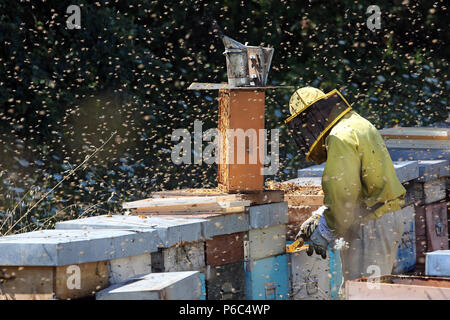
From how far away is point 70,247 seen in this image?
2906 mm

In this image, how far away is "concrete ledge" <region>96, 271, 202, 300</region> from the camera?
276 centimetres

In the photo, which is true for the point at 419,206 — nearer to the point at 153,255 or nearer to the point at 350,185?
the point at 350,185

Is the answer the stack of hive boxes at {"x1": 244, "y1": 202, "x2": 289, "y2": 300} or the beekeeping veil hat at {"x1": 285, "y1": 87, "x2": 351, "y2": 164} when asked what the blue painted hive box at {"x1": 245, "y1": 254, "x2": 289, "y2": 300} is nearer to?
the stack of hive boxes at {"x1": 244, "y1": 202, "x2": 289, "y2": 300}

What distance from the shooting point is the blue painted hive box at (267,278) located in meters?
4.03

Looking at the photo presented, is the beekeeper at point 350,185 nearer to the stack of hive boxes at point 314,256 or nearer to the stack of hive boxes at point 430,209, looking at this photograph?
the stack of hive boxes at point 314,256

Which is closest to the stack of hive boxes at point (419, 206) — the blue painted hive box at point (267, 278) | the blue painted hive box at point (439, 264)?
the blue painted hive box at point (267, 278)

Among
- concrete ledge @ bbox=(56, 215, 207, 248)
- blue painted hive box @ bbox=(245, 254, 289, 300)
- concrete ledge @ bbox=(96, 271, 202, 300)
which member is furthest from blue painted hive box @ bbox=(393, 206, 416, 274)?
concrete ledge @ bbox=(96, 271, 202, 300)

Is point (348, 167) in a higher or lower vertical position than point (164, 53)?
lower

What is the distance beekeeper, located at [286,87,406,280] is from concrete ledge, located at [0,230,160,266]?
4.49 ft

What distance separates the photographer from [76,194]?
7164 mm

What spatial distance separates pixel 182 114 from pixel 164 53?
0.85 metres

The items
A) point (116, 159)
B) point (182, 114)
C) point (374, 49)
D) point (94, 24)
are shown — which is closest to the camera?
point (94, 24)

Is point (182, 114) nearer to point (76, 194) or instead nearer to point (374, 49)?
point (76, 194)

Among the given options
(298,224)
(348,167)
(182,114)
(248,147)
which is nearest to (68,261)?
(248,147)
